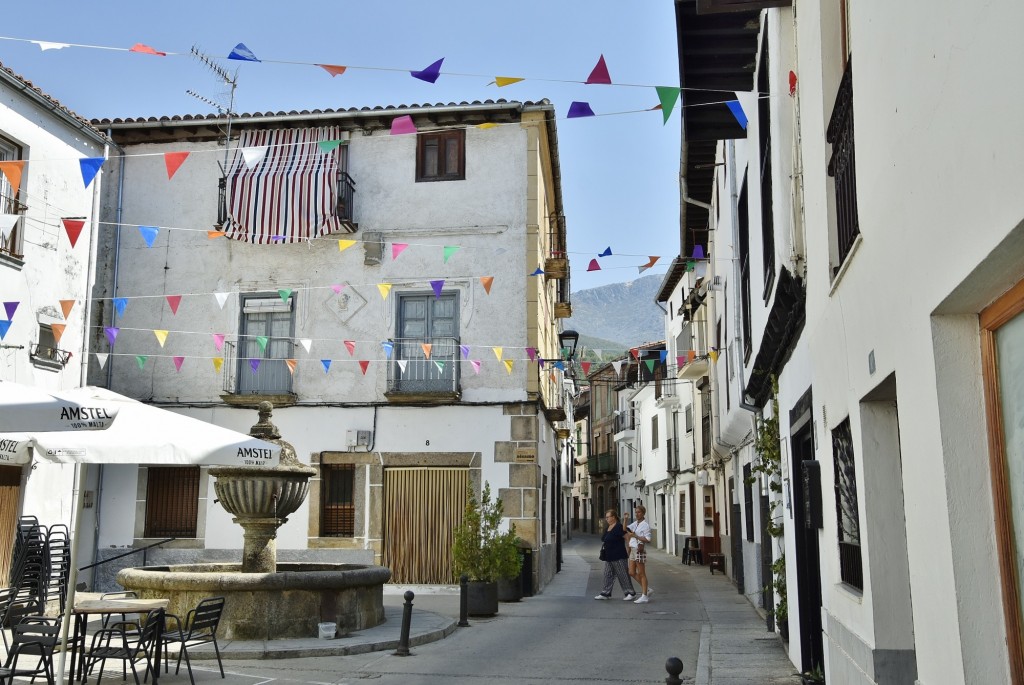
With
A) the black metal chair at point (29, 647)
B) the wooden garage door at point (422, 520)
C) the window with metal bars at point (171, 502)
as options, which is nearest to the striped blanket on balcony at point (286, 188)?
the window with metal bars at point (171, 502)

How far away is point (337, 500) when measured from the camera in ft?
60.8

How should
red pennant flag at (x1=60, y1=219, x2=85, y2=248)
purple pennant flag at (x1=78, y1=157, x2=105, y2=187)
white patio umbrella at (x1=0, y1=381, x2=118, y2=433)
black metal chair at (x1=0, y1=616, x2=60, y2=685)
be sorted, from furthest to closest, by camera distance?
red pennant flag at (x1=60, y1=219, x2=85, y2=248), purple pennant flag at (x1=78, y1=157, x2=105, y2=187), black metal chair at (x1=0, y1=616, x2=60, y2=685), white patio umbrella at (x1=0, y1=381, x2=118, y2=433)

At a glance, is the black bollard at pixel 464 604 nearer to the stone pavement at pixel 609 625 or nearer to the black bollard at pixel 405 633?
the stone pavement at pixel 609 625

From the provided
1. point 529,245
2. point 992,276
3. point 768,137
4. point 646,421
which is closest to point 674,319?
point 646,421

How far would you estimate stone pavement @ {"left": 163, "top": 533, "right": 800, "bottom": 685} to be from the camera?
31.4 ft

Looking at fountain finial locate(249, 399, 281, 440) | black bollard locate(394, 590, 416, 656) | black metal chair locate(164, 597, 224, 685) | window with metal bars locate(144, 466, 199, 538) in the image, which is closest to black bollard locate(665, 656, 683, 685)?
black metal chair locate(164, 597, 224, 685)

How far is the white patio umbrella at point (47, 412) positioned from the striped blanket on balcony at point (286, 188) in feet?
38.3

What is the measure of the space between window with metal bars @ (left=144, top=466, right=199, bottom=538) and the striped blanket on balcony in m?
4.74

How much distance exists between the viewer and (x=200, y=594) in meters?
10.4

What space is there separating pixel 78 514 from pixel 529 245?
11989 mm

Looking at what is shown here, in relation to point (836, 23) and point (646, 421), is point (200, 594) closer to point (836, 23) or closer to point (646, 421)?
point (836, 23)

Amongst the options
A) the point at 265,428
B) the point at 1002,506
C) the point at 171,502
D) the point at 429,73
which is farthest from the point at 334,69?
the point at 171,502

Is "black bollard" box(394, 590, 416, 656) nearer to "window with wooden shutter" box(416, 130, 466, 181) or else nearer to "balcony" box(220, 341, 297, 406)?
"balcony" box(220, 341, 297, 406)

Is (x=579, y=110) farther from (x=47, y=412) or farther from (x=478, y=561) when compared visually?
(x=478, y=561)
